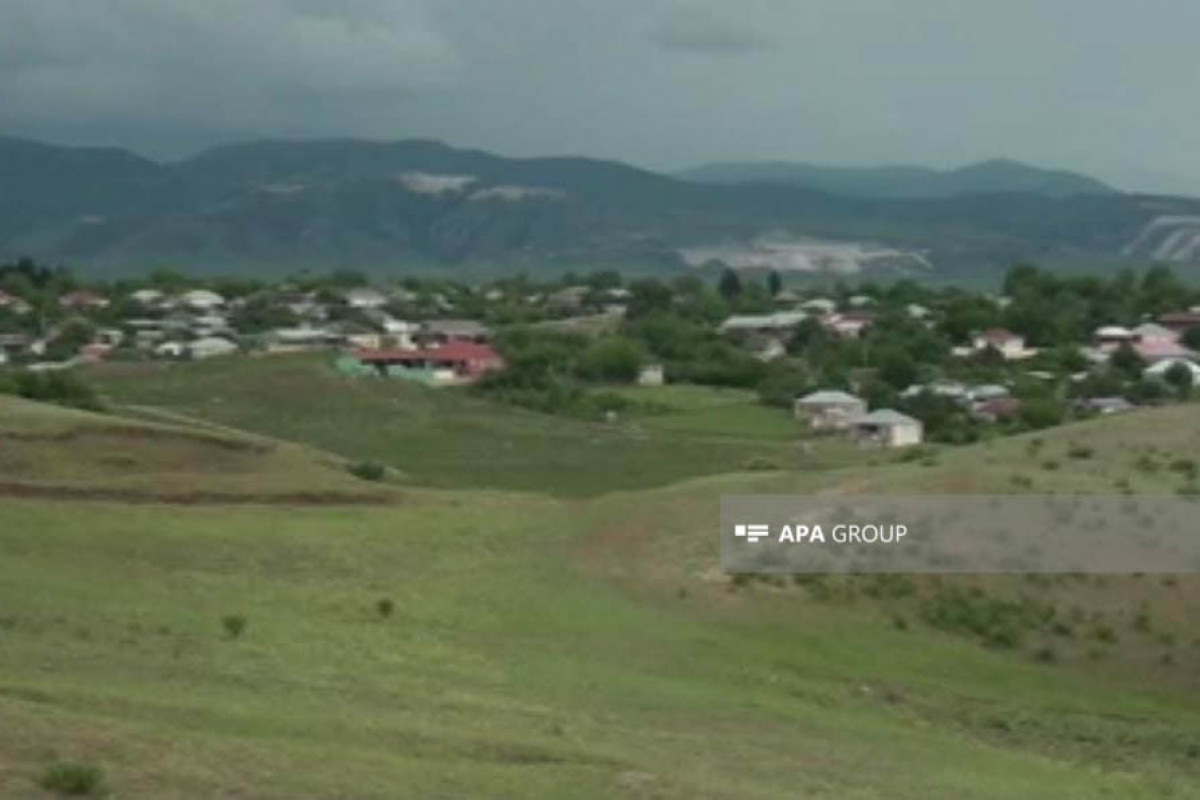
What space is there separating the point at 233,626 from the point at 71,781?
9867 mm

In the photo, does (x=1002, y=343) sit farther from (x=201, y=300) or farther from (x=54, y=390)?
(x=54, y=390)

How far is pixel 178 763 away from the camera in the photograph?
625 inches

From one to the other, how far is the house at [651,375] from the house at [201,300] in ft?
151

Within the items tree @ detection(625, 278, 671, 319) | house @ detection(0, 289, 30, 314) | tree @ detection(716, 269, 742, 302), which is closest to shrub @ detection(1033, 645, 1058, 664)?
tree @ detection(625, 278, 671, 319)

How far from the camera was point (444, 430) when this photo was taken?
76750 millimetres

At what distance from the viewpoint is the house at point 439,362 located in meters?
98.1

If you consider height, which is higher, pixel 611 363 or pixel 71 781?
pixel 71 781

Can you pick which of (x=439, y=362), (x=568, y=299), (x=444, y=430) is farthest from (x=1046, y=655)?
(x=568, y=299)

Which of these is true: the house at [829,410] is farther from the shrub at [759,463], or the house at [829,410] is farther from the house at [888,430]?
the shrub at [759,463]

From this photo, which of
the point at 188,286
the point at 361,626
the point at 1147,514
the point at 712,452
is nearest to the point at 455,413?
the point at 712,452

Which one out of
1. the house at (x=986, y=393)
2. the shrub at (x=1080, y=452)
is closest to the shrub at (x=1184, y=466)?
the shrub at (x=1080, y=452)

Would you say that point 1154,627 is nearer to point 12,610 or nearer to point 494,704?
point 494,704

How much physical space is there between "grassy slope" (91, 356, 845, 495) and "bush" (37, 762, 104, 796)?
42375mm

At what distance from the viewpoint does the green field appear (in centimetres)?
1822
